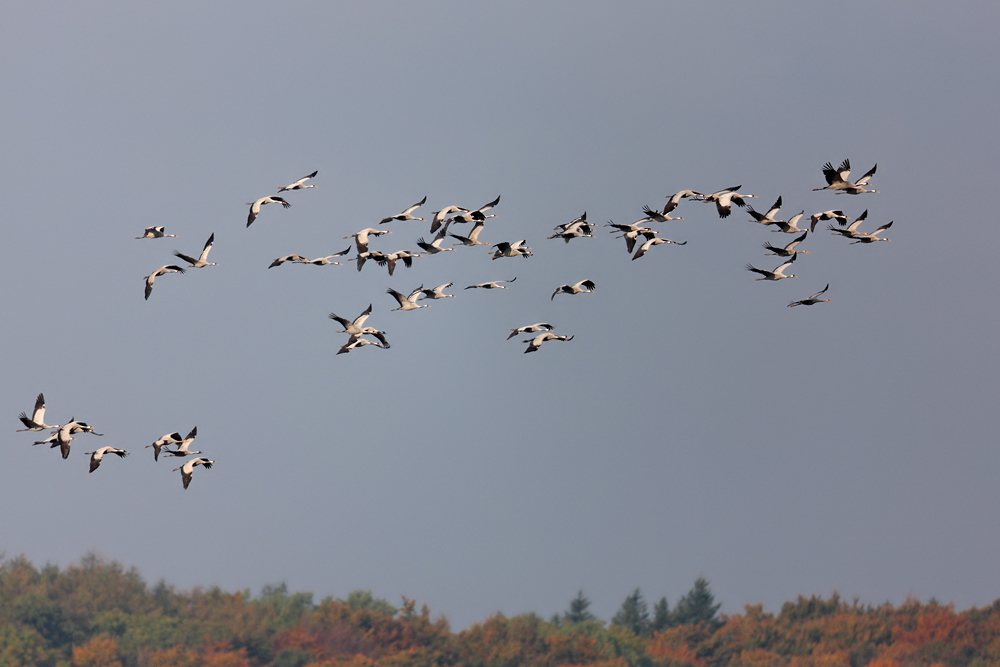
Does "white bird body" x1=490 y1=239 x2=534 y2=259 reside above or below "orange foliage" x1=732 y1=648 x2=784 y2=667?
above

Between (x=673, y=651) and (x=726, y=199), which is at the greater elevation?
(x=726, y=199)

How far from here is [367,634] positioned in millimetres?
83812

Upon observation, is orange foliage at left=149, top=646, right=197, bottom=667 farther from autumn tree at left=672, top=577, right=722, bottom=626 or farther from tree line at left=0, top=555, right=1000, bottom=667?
autumn tree at left=672, top=577, right=722, bottom=626

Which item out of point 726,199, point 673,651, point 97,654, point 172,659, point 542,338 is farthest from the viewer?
point 673,651

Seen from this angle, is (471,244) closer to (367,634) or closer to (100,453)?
(100,453)

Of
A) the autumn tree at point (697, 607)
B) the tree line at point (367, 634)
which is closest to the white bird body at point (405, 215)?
the tree line at point (367, 634)

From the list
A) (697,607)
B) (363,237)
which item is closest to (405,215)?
(363,237)

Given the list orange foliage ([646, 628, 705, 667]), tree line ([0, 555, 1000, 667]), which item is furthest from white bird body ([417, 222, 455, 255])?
orange foliage ([646, 628, 705, 667])

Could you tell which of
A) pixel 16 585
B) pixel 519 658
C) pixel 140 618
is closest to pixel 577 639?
pixel 519 658

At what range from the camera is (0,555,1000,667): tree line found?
82.2 metres

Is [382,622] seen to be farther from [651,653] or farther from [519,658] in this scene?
[651,653]

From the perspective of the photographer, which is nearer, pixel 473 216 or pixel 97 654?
pixel 473 216

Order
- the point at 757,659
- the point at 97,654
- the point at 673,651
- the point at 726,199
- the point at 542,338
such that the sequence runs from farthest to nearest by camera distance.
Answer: the point at 673,651
the point at 757,659
the point at 97,654
the point at 542,338
the point at 726,199

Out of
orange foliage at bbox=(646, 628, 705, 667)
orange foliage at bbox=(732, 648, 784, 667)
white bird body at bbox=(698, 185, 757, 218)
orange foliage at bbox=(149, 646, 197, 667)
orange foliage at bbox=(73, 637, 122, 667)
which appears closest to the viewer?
white bird body at bbox=(698, 185, 757, 218)
